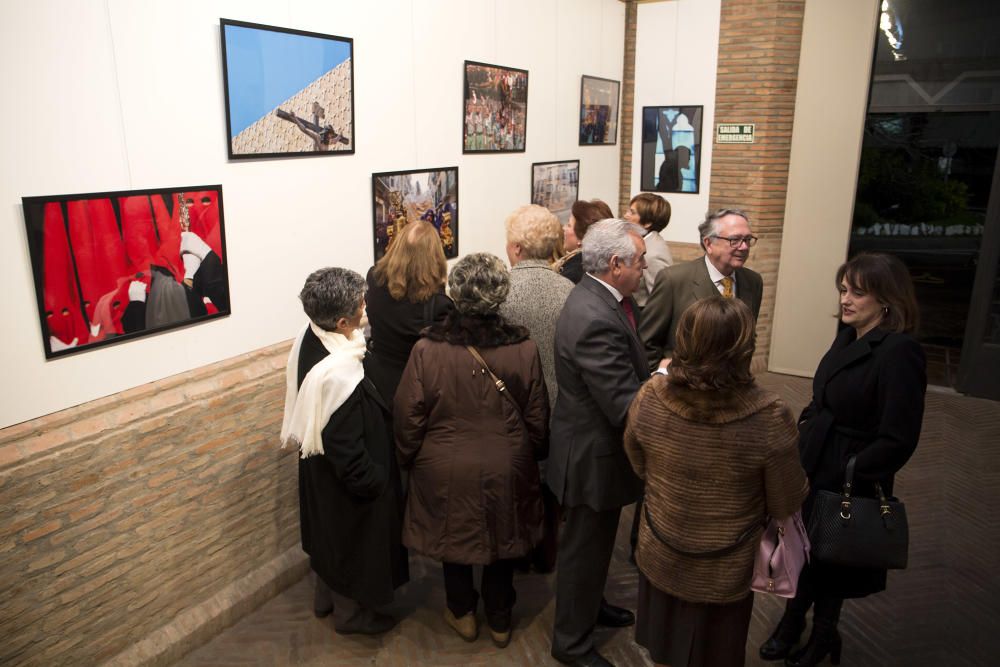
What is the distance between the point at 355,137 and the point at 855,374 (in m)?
3.20

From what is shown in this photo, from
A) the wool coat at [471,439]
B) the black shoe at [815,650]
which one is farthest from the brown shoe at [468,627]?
the black shoe at [815,650]

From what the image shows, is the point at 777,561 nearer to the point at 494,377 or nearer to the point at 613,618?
A: the point at 494,377

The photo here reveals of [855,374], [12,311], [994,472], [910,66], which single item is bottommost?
[994,472]

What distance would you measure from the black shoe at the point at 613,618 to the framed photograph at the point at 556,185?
3925 millimetres

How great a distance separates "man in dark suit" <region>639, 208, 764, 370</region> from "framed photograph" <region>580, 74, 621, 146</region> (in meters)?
3.70

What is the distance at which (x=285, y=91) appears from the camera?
3.99 meters

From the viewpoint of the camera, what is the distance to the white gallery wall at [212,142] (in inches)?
114

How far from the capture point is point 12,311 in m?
2.89

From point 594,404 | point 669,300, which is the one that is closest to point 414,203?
point 669,300

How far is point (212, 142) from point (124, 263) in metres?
0.79

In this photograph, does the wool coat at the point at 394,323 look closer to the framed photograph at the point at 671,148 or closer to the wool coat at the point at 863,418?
the wool coat at the point at 863,418

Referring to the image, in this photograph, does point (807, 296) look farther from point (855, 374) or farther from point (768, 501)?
point (768, 501)

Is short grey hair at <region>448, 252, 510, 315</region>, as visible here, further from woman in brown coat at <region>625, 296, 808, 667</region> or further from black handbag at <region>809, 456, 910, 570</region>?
black handbag at <region>809, 456, 910, 570</region>

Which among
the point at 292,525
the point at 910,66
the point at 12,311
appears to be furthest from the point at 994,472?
the point at 12,311
